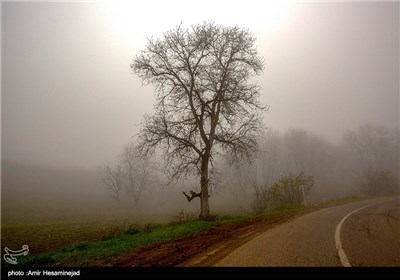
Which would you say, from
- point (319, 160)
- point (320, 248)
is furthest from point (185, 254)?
point (319, 160)

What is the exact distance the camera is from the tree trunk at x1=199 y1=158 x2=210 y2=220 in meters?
16.5

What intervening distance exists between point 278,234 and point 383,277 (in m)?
4.26

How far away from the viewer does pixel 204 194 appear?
17.2 meters

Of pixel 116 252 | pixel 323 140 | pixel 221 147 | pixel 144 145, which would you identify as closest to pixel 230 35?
pixel 221 147

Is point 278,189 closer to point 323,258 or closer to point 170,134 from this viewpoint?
point 170,134

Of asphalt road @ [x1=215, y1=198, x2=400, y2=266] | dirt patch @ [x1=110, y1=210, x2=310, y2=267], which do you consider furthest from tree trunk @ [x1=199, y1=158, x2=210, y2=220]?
dirt patch @ [x1=110, y1=210, x2=310, y2=267]

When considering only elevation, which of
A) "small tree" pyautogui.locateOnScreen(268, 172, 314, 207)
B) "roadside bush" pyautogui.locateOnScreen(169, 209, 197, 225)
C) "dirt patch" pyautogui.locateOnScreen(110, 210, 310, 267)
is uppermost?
"small tree" pyautogui.locateOnScreen(268, 172, 314, 207)

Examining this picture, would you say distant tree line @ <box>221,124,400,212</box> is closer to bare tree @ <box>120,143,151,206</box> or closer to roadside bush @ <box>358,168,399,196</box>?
roadside bush @ <box>358,168,399,196</box>

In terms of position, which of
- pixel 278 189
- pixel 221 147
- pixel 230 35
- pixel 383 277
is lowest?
pixel 383 277

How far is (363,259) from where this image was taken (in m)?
6.03

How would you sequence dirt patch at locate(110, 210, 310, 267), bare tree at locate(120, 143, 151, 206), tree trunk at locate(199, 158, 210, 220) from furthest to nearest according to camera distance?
bare tree at locate(120, 143, 151, 206) < tree trunk at locate(199, 158, 210, 220) < dirt patch at locate(110, 210, 310, 267)

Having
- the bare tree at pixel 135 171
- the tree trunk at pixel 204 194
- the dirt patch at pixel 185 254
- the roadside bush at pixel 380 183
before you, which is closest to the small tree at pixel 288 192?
the tree trunk at pixel 204 194

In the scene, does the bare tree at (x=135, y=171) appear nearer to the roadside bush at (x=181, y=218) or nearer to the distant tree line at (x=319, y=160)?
the distant tree line at (x=319, y=160)

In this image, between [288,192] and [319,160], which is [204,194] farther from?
[319,160]
